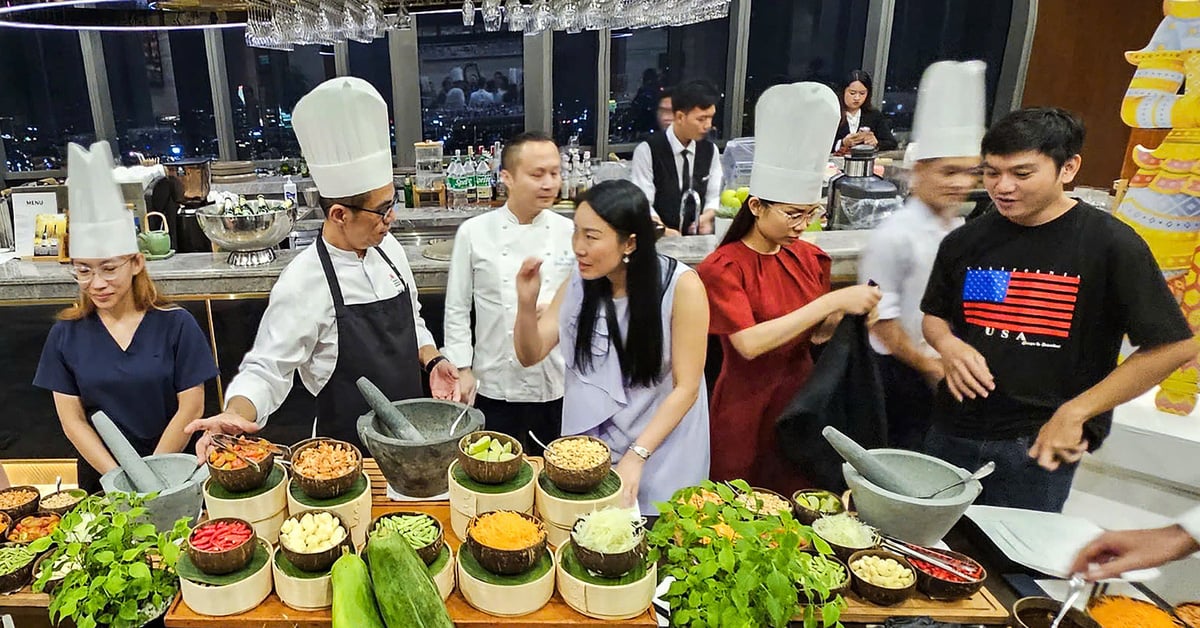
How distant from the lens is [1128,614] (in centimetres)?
120

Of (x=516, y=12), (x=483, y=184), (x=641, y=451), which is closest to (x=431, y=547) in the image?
(x=641, y=451)

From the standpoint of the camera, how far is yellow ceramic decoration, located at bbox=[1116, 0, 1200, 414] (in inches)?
75.3

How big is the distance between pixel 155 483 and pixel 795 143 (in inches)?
67.8

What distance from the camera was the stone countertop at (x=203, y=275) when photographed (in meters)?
2.88

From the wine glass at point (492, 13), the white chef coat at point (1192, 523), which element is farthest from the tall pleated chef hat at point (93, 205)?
the wine glass at point (492, 13)

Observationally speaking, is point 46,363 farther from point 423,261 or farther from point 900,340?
point 900,340

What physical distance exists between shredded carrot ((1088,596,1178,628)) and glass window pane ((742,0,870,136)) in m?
6.44

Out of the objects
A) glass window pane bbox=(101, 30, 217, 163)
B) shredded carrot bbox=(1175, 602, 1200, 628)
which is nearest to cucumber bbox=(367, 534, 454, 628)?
shredded carrot bbox=(1175, 602, 1200, 628)

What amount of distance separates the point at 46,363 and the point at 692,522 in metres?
1.89

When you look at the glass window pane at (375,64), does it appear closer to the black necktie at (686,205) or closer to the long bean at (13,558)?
the black necktie at (686,205)

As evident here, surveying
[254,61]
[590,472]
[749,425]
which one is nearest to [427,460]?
[590,472]

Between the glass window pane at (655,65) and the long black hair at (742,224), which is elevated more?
the glass window pane at (655,65)

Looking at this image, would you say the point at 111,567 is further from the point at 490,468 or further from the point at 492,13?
the point at 492,13

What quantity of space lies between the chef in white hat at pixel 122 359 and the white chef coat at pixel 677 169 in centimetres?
297
